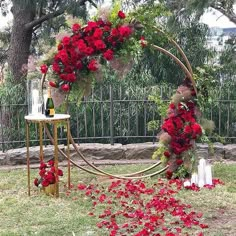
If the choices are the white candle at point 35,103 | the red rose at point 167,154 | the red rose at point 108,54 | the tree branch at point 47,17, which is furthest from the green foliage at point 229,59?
the white candle at point 35,103

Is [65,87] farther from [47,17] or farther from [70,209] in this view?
[47,17]

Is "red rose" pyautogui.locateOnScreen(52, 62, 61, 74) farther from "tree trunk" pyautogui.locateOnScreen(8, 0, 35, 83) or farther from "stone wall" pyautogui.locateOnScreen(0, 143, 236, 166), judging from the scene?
"tree trunk" pyautogui.locateOnScreen(8, 0, 35, 83)

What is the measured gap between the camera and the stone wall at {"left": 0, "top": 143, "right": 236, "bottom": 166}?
725 centimetres

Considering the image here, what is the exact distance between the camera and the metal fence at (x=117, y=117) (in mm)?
7922

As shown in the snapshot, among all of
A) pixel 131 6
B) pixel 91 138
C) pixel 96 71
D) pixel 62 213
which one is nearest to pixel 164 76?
pixel 131 6

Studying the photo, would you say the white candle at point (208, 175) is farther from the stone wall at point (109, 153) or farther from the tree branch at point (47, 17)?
the tree branch at point (47, 17)

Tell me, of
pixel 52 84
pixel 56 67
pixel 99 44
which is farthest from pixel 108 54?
pixel 52 84

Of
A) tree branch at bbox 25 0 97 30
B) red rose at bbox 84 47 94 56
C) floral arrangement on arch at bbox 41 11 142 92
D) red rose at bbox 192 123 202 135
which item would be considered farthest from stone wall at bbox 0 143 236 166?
tree branch at bbox 25 0 97 30

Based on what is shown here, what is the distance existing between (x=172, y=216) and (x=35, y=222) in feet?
4.01

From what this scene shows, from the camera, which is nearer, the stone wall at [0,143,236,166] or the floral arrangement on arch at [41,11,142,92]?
the floral arrangement on arch at [41,11,142,92]

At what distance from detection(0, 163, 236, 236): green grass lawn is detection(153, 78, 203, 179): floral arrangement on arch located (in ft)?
1.07

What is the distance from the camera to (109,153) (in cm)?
741

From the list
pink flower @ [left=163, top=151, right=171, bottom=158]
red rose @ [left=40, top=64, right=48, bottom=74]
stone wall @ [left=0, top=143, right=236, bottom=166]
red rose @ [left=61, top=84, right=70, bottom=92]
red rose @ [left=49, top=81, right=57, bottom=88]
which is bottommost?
stone wall @ [left=0, top=143, right=236, bottom=166]

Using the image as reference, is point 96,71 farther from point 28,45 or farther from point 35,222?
point 28,45
